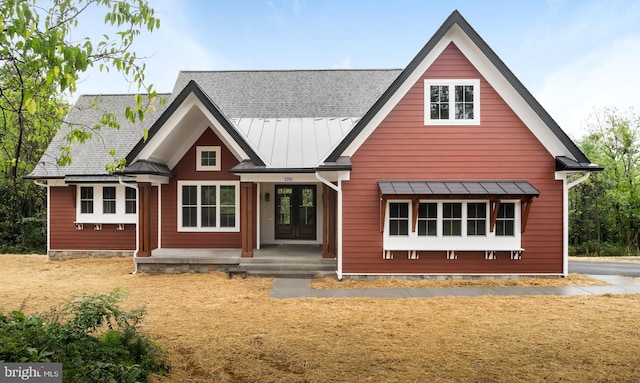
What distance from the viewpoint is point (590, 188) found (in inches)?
924

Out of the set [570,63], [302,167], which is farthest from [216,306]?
[570,63]

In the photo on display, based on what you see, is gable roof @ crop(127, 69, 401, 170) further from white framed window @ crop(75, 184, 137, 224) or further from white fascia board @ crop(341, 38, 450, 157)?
white framed window @ crop(75, 184, 137, 224)

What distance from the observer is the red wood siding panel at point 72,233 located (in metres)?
14.0

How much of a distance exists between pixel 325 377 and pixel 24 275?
11.3 meters

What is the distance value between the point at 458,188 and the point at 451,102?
7.47ft

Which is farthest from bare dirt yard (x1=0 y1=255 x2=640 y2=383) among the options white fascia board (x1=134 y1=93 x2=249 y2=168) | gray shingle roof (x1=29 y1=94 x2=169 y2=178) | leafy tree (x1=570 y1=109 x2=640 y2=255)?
leafy tree (x1=570 y1=109 x2=640 y2=255)

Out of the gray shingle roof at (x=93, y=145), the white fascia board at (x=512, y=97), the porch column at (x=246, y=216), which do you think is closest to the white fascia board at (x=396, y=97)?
the white fascia board at (x=512, y=97)

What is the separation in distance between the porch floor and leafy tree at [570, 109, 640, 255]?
67.4 ft

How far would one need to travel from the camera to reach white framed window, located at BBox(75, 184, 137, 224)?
547 inches

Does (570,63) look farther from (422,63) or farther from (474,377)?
(474,377)

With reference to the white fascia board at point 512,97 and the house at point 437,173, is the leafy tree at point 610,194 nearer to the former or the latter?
the white fascia board at point 512,97

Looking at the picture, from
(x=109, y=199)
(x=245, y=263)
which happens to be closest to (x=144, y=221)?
(x=245, y=263)

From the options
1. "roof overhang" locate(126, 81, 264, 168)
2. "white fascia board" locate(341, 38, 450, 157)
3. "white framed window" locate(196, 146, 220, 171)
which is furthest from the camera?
"white framed window" locate(196, 146, 220, 171)

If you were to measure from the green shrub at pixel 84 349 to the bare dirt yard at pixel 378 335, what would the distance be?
15.6 inches
